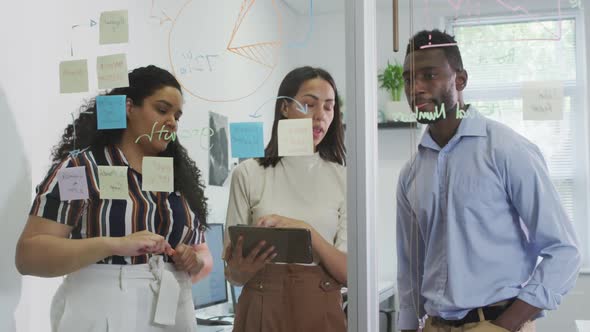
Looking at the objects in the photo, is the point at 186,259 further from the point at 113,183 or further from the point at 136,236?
the point at 113,183

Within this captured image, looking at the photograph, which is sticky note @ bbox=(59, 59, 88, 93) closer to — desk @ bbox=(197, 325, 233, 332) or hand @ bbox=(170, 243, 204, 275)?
hand @ bbox=(170, 243, 204, 275)

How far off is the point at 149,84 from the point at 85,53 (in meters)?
0.24

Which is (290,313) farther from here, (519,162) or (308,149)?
(519,162)

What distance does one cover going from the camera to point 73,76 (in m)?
2.15

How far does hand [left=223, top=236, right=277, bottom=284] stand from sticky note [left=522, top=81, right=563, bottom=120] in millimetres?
738

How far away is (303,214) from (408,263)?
0.30m

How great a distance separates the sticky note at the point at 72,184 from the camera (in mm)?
2092

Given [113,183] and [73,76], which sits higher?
[73,76]

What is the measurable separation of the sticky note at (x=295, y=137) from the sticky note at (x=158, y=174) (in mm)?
360

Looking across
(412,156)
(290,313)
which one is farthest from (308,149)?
(290,313)

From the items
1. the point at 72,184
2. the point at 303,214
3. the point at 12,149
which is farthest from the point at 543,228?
the point at 12,149

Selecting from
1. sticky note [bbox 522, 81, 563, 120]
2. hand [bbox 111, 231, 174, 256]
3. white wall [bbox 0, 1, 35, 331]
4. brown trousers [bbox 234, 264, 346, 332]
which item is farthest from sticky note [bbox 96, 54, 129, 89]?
sticky note [bbox 522, 81, 563, 120]

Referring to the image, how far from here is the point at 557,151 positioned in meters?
1.65

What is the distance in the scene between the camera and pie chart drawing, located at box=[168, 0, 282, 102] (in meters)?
1.93
